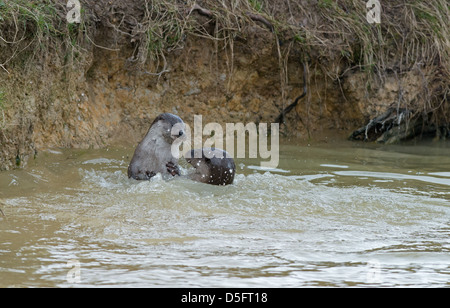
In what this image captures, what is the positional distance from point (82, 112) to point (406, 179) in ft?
9.37

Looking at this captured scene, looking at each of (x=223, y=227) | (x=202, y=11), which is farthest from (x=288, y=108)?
(x=223, y=227)

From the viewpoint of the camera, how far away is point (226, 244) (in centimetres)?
294

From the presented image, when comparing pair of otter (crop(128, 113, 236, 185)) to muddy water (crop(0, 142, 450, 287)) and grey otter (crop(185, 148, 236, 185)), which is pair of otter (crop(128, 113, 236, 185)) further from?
muddy water (crop(0, 142, 450, 287))

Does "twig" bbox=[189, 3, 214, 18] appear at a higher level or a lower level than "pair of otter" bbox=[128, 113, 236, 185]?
higher

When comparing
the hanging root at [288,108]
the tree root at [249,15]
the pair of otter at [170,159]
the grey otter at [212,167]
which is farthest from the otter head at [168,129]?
the hanging root at [288,108]

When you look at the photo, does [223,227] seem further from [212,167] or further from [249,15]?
[249,15]

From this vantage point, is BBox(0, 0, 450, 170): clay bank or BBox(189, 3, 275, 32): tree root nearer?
BBox(0, 0, 450, 170): clay bank

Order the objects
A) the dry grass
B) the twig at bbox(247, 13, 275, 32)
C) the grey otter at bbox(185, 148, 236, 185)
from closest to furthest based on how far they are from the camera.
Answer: the grey otter at bbox(185, 148, 236, 185) < the dry grass < the twig at bbox(247, 13, 275, 32)

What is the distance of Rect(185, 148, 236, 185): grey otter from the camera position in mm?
4312

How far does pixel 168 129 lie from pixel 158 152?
180 millimetres

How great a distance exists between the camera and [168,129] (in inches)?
176

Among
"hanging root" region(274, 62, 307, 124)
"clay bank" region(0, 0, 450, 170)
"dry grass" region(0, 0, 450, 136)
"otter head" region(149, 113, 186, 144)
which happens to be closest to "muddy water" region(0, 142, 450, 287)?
"otter head" region(149, 113, 186, 144)

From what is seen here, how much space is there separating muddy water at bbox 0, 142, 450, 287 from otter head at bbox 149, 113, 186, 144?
0.36 metres

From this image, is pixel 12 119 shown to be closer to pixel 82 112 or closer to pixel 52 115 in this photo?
pixel 52 115
